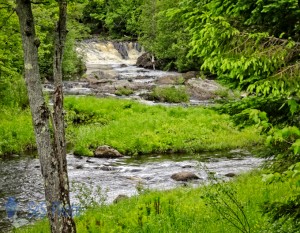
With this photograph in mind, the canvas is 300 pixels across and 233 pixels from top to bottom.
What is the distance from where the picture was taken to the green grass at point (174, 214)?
337 inches

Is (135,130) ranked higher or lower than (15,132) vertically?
lower

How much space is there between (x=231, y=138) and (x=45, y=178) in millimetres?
16208

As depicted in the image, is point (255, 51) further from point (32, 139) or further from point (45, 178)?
point (32, 139)

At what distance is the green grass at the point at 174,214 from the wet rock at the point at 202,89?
23.3 meters

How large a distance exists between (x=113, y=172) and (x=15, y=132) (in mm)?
6791

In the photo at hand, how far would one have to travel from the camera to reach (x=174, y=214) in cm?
964

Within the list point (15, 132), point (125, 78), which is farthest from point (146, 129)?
point (125, 78)

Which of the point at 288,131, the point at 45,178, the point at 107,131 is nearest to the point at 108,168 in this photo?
the point at 107,131

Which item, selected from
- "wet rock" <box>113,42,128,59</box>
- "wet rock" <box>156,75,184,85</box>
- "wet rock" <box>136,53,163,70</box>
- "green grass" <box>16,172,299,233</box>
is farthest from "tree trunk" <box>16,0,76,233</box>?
"wet rock" <box>113,42,128,59</box>

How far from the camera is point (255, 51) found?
5.19 meters

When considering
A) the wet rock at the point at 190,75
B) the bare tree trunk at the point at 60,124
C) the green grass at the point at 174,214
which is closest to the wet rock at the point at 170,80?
the wet rock at the point at 190,75

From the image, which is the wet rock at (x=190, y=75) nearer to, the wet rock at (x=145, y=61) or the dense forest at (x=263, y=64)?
the wet rock at (x=145, y=61)

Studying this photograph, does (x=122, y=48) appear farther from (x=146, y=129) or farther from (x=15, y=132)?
(x=15, y=132)

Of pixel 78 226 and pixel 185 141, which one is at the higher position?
pixel 78 226
